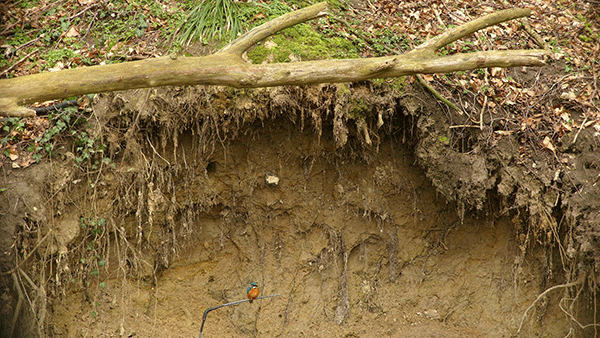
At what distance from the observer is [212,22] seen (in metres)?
5.05

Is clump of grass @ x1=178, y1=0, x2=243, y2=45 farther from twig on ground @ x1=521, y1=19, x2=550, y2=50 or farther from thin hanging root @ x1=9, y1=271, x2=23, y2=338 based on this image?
twig on ground @ x1=521, y1=19, x2=550, y2=50

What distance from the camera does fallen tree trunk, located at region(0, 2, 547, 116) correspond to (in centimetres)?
335

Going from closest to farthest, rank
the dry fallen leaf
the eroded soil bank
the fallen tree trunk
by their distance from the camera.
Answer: the fallen tree trunk
the eroded soil bank
the dry fallen leaf

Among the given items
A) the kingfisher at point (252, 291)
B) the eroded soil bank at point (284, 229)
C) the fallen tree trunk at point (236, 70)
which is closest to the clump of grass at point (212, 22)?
the eroded soil bank at point (284, 229)

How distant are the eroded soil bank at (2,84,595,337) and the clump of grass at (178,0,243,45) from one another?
0.70 m

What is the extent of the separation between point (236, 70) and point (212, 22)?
68.0 inches

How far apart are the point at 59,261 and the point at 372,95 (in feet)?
10.9

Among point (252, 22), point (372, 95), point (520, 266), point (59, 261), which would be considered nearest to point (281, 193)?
point (372, 95)

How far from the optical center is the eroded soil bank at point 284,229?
181 inches

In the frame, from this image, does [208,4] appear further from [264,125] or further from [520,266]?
[520,266]

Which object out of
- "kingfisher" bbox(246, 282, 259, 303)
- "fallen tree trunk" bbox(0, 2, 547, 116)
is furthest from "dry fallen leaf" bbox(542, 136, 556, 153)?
"kingfisher" bbox(246, 282, 259, 303)

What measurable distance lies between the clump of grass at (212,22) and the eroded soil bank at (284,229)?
70cm

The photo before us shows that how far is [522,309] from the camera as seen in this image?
17.6 ft

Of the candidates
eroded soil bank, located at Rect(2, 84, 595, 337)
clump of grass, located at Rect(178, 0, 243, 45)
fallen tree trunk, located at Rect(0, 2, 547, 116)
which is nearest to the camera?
fallen tree trunk, located at Rect(0, 2, 547, 116)
